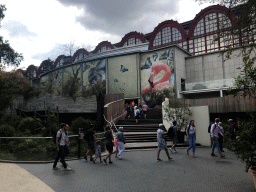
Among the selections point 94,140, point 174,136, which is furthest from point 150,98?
point 94,140

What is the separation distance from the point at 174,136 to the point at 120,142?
10.6 ft

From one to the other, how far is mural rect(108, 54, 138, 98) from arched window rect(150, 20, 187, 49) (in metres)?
9.37

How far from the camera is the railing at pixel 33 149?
8.91 meters

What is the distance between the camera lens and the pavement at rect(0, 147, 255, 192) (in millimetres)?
5645

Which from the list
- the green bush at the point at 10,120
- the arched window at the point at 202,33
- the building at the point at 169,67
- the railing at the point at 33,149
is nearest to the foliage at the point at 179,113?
the railing at the point at 33,149

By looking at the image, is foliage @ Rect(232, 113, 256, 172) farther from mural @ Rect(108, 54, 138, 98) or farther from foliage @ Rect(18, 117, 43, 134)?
mural @ Rect(108, 54, 138, 98)

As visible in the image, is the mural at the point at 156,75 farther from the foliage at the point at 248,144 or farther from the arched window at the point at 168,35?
the foliage at the point at 248,144

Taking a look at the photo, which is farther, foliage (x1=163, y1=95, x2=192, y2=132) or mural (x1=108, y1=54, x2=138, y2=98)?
mural (x1=108, y1=54, x2=138, y2=98)

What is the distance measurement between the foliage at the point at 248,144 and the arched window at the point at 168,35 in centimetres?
3503

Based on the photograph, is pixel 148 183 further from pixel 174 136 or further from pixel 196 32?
pixel 196 32

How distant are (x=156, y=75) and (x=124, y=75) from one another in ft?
17.2

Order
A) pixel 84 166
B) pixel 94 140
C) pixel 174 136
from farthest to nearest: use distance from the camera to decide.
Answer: pixel 174 136 < pixel 94 140 < pixel 84 166

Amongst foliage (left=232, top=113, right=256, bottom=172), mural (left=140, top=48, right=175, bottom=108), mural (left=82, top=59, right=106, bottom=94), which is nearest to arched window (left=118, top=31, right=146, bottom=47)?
mural (left=82, top=59, right=106, bottom=94)

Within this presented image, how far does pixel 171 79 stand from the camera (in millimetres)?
30547
